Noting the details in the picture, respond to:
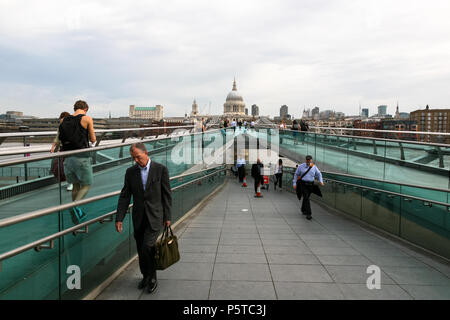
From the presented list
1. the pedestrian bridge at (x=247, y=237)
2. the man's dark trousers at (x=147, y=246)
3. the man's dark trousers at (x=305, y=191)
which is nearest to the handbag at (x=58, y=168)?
the pedestrian bridge at (x=247, y=237)

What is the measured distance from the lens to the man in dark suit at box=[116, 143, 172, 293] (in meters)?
4.57

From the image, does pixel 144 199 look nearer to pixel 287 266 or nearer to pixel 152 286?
pixel 152 286

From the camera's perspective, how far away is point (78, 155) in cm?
446

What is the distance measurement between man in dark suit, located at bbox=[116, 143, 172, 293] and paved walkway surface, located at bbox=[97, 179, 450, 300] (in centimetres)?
38

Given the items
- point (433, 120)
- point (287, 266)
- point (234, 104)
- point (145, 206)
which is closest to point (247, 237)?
point (287, 266)

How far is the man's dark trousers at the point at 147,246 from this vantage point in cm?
459

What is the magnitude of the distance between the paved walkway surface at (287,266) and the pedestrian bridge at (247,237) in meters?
0.02

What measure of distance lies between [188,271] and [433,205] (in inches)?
175

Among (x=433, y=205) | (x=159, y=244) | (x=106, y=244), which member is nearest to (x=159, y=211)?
(x=159, y=244)

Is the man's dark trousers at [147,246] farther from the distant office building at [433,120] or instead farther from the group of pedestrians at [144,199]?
the distant office building at [433,120]

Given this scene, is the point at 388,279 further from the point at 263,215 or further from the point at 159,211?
the point at 263,215

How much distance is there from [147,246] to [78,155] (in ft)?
4.43

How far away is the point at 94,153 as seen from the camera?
485 cm

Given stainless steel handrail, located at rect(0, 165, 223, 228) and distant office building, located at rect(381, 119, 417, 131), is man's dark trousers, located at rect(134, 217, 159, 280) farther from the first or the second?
distant office building, located at rect(381, 119, 417, 131)
